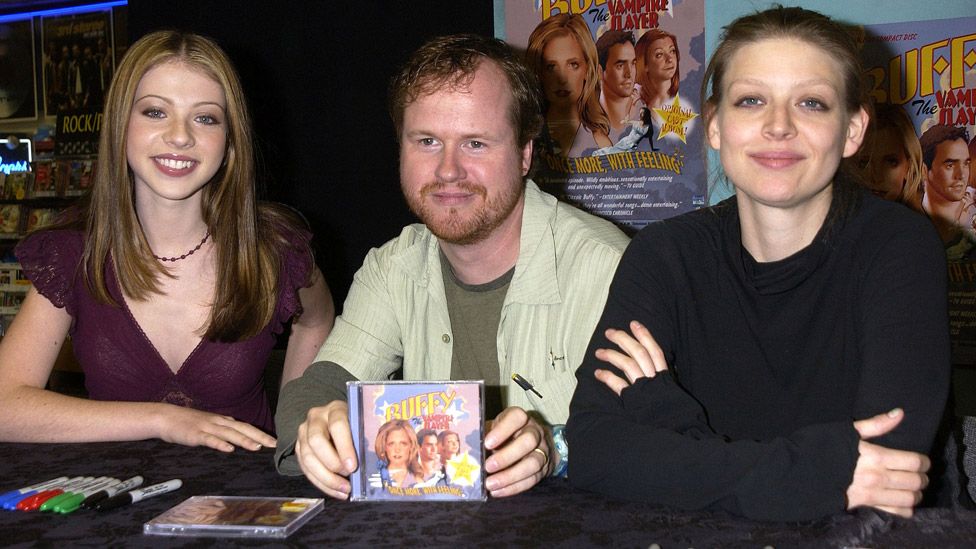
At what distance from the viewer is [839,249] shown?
165cm

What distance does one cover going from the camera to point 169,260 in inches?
94.7

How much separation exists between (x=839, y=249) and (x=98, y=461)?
1.44 metres

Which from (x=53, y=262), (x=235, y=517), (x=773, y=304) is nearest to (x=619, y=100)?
(x=773, y=304)

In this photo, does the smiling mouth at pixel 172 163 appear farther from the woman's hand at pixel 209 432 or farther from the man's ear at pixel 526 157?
the man's ear at pixel 526 157

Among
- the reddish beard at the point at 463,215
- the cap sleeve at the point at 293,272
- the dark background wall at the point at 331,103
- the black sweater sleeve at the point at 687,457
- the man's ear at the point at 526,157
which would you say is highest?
the dark background wall at the point at 331,103

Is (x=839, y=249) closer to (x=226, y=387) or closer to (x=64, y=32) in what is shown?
(x=226, y=387)

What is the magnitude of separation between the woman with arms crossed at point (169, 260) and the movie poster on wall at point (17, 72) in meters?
3.70

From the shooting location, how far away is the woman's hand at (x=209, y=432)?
174 cm

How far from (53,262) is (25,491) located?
1.07 m

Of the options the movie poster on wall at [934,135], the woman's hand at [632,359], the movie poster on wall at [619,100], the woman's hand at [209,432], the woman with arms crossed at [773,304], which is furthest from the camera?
the movie poster on wall at [619,100]

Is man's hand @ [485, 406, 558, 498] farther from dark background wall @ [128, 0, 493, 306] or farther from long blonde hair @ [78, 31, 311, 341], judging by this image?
dark background wall @ [128, 0, 493, 306]

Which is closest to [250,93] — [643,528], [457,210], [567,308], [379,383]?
[457,210]

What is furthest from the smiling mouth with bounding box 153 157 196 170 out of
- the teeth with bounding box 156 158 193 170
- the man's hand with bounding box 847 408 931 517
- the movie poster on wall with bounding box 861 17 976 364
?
the movie poster on wall with bounding box 861 17 976 364

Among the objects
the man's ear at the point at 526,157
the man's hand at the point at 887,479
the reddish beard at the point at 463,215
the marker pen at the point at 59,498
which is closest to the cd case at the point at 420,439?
the marker pen at the point at 59,498
